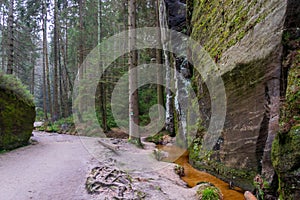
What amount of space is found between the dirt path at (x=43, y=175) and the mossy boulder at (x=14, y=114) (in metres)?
0.81

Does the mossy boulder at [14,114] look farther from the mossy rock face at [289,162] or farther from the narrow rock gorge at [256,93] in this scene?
the mossy rock face at [289,162]

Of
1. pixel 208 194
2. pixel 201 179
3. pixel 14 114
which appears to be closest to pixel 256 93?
pixel 208 194

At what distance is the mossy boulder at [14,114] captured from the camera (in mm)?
7961

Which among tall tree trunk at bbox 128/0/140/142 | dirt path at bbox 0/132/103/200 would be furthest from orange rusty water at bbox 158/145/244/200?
dirt path at bbox 0/132/103/200

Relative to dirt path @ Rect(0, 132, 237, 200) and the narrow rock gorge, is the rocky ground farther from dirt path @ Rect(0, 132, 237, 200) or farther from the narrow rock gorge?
the narrow rock gorge

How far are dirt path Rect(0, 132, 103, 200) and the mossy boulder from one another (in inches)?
32.1

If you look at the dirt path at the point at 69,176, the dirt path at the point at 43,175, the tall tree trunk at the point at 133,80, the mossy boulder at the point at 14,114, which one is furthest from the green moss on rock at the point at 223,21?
the mossy boulder at the point at 14,114

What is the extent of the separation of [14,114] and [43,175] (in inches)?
174

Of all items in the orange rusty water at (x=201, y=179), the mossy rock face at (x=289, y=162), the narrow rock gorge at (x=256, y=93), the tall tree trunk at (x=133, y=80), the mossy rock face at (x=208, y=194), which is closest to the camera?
the mossy rock face at (x=289, y=162)

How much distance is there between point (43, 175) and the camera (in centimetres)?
516

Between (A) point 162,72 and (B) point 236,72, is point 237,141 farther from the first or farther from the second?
(A) point 162,72

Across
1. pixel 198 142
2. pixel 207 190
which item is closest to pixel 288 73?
pixel 207 190

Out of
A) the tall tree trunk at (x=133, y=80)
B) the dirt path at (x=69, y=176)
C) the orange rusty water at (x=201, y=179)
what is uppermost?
the tall tree trunk at (x=133, y=80)

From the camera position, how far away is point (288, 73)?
414 centimetres
